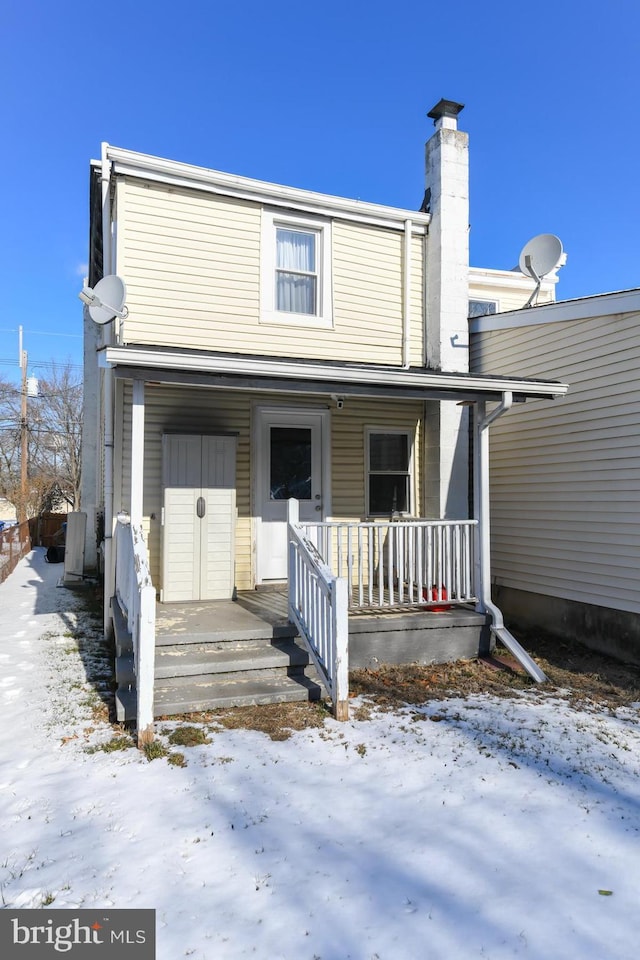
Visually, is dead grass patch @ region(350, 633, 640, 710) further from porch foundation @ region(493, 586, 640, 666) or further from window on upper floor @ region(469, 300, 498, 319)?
window on upper floor @ region(469, 300, 498, 319)

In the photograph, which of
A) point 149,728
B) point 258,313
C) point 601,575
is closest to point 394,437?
point 258,313

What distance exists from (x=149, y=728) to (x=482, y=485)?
4.21 m

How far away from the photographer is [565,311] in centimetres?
694

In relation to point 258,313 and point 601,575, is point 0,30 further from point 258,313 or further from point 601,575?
point 601,575

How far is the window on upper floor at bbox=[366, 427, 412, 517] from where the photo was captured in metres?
7.97

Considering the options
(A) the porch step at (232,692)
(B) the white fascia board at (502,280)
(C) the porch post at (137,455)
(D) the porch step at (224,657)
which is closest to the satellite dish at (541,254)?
(B) the white fascia board at (502,280)

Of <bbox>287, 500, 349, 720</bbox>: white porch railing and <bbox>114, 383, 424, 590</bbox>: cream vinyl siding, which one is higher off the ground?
<bbox>114, 383, 424, 590</bbox>: cream vinyl siding

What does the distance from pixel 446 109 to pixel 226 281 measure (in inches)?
157

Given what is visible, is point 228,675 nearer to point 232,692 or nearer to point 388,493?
point 232,692

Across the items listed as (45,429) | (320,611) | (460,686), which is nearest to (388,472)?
(460,686)

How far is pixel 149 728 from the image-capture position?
404cm

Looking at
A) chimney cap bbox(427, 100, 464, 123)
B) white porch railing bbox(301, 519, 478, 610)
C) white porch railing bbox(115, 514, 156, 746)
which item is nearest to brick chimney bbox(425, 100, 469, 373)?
chimney cap bbox(427, 100, 464, 123)

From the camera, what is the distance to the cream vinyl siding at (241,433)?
681cm

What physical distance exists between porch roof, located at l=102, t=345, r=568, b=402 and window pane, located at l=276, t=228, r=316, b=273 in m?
2.45
